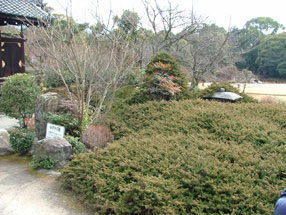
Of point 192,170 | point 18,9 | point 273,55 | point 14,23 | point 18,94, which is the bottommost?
point 192,170

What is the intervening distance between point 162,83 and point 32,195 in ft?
13.6

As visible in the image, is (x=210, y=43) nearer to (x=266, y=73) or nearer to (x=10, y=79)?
(x=10, y=79)

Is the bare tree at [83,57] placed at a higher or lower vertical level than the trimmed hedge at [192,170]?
higher

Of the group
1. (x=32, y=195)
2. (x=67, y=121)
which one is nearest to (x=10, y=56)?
(x=67, y=121)

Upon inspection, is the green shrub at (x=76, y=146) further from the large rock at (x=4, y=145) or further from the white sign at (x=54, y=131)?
the large rock at (x=4, y=145)

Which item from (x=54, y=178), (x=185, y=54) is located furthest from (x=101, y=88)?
(x=185, y=54)

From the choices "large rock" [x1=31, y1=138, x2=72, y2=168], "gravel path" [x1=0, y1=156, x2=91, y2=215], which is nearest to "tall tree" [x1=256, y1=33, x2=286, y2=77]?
"large rock" [x1=31, y1=138, x2=72, y2=168]

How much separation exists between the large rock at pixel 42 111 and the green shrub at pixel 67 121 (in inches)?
5.0

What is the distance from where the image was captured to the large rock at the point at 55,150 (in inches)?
180

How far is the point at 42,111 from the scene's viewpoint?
18.3ft

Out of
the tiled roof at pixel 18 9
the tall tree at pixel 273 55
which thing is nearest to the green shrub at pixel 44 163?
the tiled roof at pixel 18 9

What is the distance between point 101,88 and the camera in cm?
790

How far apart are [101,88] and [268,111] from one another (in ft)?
14.6

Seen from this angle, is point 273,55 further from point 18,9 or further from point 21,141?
point 21,141
